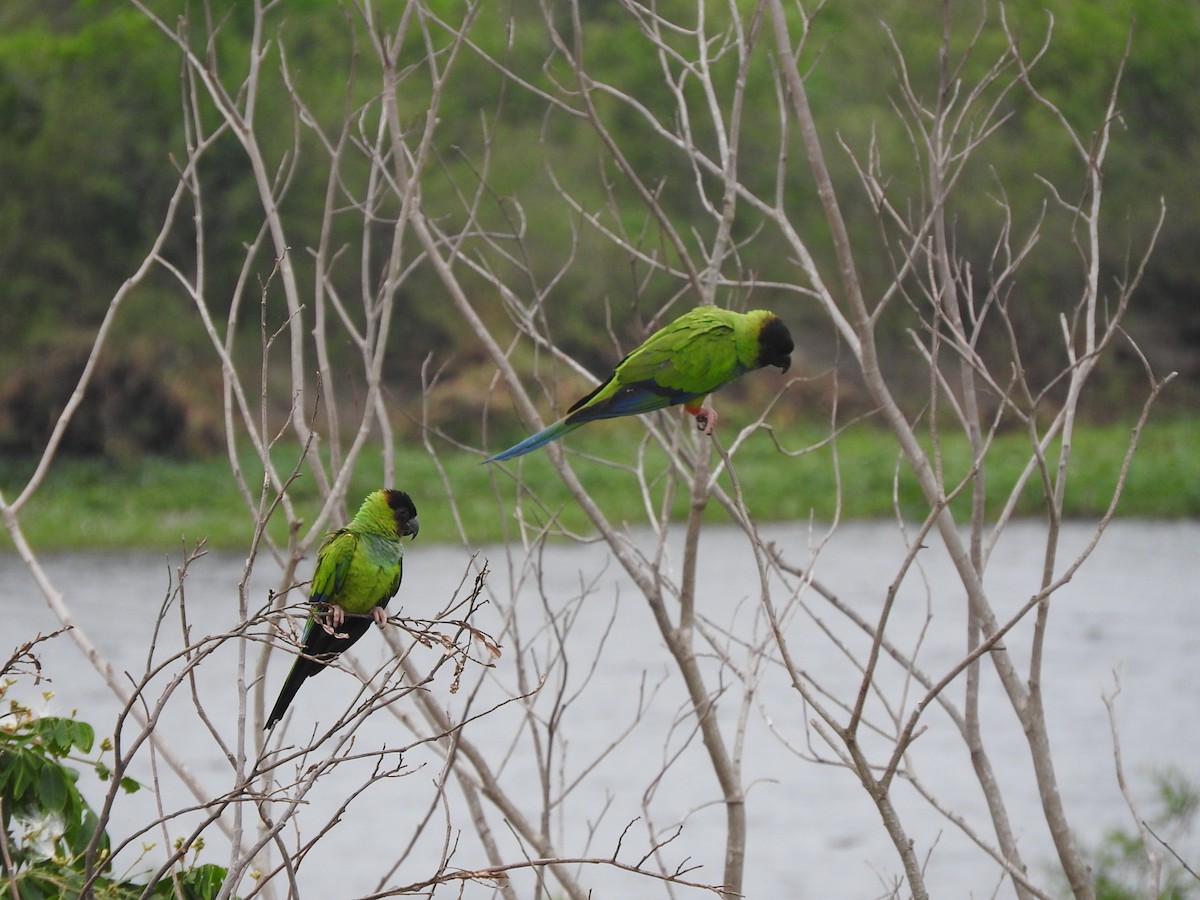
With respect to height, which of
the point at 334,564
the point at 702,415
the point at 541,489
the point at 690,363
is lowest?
the point at 541,489

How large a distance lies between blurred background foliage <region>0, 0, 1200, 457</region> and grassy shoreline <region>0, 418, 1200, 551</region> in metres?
1.62

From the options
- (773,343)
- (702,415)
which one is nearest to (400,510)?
(702,415)

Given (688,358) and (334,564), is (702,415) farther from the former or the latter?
(334,564)

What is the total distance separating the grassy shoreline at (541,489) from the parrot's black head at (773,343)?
52.8 ft

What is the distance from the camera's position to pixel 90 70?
93.5 ft

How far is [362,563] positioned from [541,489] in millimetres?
18871

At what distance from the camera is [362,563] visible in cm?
360

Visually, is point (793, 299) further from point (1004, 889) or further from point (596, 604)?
point (1004, 889)

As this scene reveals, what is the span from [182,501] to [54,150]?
868 cm

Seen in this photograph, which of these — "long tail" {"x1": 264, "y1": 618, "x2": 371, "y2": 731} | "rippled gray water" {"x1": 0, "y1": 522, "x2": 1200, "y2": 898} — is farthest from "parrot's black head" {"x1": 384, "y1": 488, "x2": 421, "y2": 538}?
"rippled gray water" {"x1": 0, "y1": 522, "x2": 1200, "y2": 898}

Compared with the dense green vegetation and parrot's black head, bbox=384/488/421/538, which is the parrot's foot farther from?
the dense green vegetation

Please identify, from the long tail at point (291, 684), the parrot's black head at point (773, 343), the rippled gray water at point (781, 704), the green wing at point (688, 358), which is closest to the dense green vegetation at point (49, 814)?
the long tail at point (291, 684)

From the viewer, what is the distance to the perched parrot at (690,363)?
4.03 meters

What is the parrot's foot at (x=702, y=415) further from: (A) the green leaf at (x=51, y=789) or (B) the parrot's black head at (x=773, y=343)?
(A) the green leaf at (x=51, y=789)
